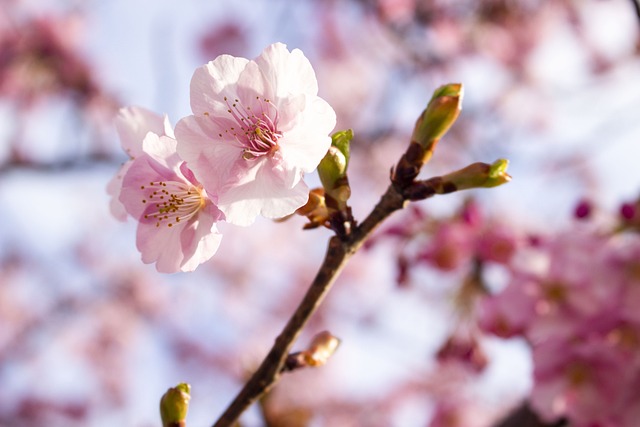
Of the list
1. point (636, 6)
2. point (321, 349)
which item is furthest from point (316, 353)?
point (636, 6)

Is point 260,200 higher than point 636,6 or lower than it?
lower

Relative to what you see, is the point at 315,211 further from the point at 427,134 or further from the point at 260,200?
the point at 427,134

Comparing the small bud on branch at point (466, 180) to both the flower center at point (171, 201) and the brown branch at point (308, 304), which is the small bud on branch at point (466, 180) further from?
the flower center at point (171, 201)

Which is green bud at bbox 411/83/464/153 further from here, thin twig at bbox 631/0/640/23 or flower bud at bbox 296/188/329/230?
thin twig at bbox 631/0/640/23

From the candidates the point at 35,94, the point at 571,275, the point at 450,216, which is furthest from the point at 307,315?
the point at 35,94

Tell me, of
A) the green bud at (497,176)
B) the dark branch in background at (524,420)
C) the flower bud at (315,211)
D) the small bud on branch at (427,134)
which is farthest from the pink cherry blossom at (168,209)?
the dark branch in background at (524,420)

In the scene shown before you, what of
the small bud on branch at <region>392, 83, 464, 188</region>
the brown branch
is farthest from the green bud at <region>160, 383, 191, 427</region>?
the small bud on branch at <region>392, 83, 464, 188</region>
